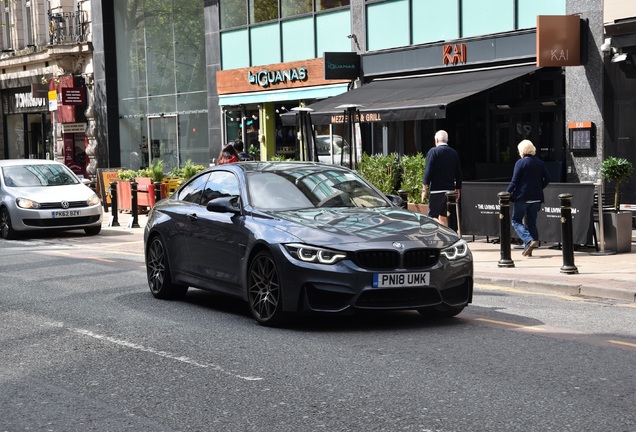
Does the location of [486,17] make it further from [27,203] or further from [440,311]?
[440,311]

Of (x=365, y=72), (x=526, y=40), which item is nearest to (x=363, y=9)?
(x=365, y=72)

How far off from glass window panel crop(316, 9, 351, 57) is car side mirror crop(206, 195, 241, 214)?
17.0m

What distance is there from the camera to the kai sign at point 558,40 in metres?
19.2

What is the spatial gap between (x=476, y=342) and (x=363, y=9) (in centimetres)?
1824

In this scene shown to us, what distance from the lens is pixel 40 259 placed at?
1695 centimetres

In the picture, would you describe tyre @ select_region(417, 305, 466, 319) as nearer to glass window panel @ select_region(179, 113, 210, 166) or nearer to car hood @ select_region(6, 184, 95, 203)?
car hood @ select_region(6, 184, 95, 203)

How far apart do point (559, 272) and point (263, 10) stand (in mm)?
18014

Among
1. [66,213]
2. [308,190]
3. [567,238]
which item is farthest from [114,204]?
[308,190]

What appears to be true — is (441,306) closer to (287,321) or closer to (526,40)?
(287,321)

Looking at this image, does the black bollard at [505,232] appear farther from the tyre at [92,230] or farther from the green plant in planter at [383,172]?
the tyre at [92,230]

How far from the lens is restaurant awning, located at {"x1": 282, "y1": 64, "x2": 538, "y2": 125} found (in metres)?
20.3

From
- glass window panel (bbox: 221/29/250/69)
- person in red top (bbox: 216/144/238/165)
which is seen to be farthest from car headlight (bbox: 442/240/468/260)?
glass window panel (bbox: 221/29/250/69)

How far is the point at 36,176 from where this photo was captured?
22422mm

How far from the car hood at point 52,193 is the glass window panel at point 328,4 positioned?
852 cm
